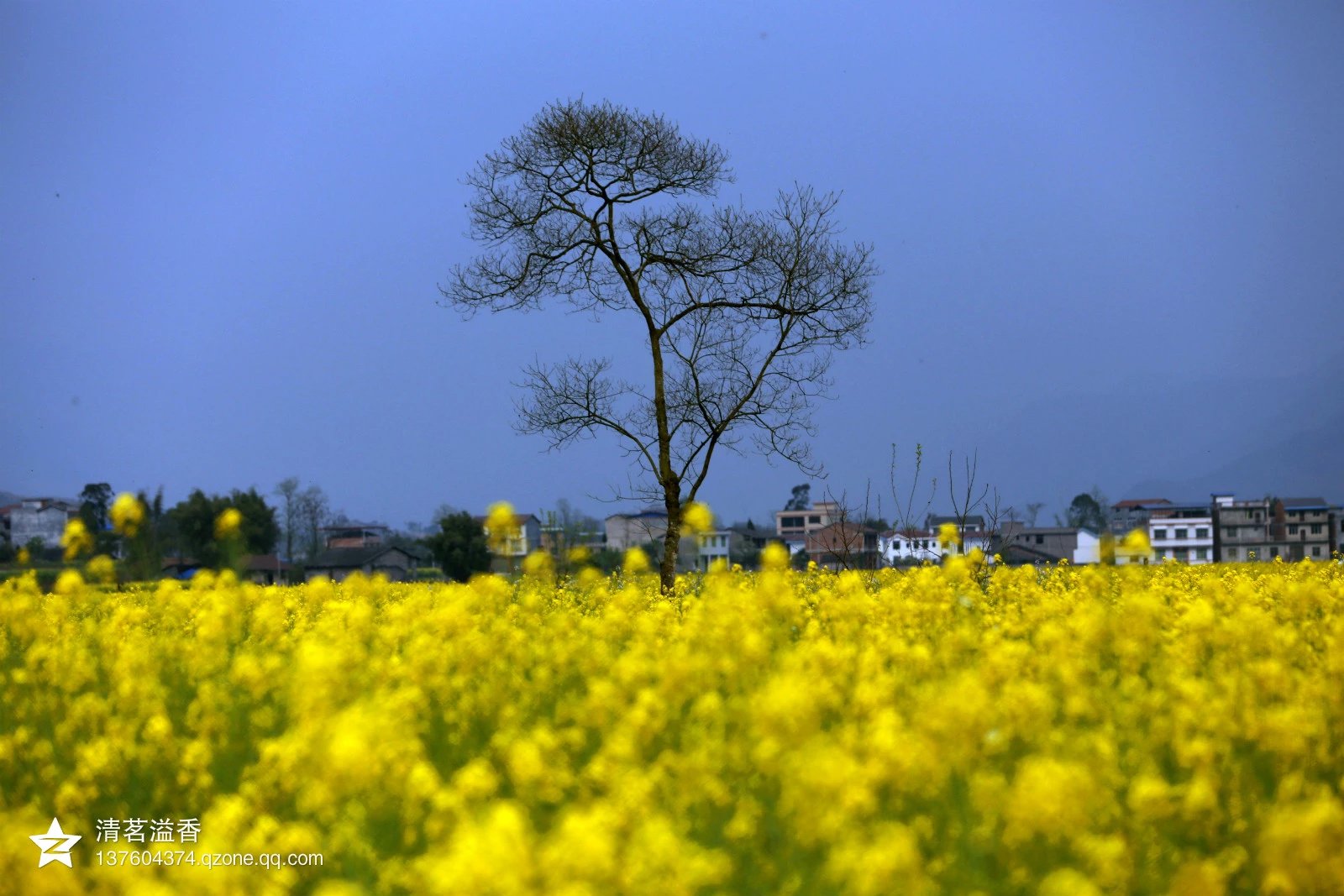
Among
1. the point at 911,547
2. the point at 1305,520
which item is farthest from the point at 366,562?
the point at 1305,520

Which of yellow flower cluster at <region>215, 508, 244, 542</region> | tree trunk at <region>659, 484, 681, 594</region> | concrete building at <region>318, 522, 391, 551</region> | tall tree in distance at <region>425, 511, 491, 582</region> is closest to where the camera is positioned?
yellow flower cluster at <region>215, 508, 244, 542</region>

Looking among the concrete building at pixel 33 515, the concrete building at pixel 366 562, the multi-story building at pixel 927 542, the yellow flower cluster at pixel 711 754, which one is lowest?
the yellow flower cluster at pixel 711 754

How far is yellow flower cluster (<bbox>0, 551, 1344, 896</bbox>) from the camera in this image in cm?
277

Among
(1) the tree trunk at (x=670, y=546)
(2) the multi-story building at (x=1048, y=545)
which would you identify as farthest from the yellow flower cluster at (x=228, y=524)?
(2) the multi-story building at (x=1048, y=545)

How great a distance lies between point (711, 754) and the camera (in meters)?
3.45

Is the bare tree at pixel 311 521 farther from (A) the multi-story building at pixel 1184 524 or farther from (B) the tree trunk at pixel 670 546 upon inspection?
(A) the multi-story building at pixel 1184 524

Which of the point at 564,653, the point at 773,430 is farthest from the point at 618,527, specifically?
the point at 564,653

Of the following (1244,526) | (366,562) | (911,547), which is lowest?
(366,562)

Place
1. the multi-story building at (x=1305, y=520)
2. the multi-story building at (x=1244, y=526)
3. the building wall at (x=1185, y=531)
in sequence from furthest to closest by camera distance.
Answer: the building wall at (x=1185, y=531)
the multi-story building at (x=1305, y=520)
the multi-story building at (x=1244, y=526)

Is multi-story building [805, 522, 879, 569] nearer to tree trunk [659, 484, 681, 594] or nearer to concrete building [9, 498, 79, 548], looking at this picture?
tree trunk [659, 484, 681, 594]

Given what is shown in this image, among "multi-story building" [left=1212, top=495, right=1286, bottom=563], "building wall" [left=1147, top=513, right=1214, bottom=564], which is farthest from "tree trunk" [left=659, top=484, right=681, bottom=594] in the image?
"building wall" [left=1147, top=513, right=1214, bottom=564]

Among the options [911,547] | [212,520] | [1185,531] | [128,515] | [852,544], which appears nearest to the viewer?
[128,515]

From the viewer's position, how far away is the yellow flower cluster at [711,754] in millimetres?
2768

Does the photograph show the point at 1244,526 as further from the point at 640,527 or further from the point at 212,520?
the point at 212,520
